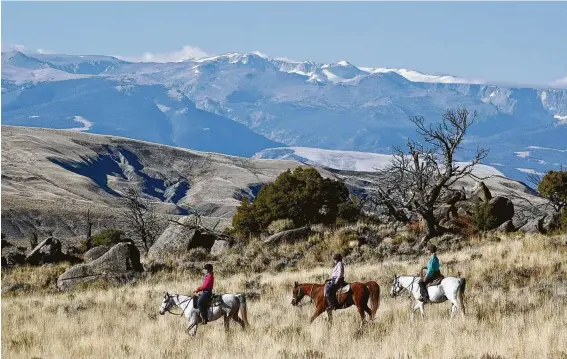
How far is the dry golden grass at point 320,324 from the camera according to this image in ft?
41.7

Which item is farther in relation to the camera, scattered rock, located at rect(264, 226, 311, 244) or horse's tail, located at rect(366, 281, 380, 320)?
scattered rock, located at rect(264, 226, 311, 244)

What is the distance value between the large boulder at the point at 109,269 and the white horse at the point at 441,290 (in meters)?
15.3

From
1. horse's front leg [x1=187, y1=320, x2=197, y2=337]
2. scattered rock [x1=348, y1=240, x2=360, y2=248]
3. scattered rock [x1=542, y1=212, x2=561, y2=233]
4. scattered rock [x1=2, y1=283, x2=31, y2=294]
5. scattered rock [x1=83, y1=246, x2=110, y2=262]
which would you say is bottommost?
scattered rock [x1=2, y1=283, x2=31, y2=294]

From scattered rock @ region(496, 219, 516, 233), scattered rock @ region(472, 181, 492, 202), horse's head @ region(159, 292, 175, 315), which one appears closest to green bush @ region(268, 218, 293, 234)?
scattered rock @ region(496, 219, 516, 233)

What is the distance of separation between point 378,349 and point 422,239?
71.5 ft

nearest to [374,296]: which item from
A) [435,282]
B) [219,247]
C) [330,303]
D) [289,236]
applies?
[330,303]

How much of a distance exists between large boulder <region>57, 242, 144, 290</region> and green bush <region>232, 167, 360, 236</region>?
38.7 feet

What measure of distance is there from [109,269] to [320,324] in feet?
57.0

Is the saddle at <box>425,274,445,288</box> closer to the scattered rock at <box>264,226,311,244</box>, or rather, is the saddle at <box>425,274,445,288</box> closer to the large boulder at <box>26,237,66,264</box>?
the scattered rock at <box>264,226,311,244</box>

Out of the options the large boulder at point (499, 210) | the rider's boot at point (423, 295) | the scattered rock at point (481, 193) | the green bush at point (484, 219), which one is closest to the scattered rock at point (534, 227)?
the large boulder at point (499, 210)

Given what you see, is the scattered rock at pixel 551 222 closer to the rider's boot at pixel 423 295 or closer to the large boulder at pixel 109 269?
the large boulder at pixel 109 269

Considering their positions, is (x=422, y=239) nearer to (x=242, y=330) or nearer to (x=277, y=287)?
(x=277, y=287)

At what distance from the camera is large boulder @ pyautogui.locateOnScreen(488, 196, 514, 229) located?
3869cm

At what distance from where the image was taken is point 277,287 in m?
25.0
